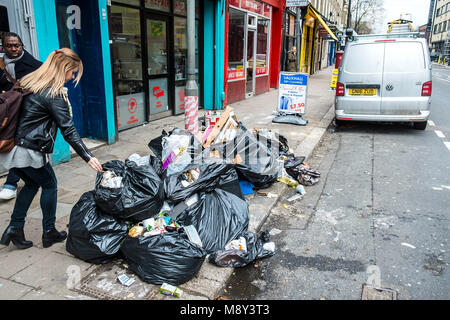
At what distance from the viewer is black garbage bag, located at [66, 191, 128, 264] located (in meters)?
3.00

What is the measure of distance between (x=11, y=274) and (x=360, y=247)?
3.11m

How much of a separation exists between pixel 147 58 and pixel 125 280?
20.0 feet

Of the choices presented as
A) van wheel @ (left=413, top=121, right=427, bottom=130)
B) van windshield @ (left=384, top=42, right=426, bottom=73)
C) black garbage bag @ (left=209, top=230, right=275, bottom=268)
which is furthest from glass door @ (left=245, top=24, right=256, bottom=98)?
black garbage bag @ (left=209, top=230, right=275, bottom=268)

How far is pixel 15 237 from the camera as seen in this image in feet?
10.5

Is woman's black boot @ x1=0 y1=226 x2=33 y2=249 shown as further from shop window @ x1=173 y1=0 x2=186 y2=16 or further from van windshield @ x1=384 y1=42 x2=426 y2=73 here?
van windshield @ x1=384 y1=42 x2=426 y2=73

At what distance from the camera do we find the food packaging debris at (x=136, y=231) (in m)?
3.09

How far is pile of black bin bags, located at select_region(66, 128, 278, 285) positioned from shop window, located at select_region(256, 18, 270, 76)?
1108 cm

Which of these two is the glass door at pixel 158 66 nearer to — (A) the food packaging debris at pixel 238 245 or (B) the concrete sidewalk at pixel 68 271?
(B) the concrete sidewalk at pixel 68 271

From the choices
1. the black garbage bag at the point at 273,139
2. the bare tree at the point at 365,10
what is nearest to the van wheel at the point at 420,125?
the black garbage bag at the point at 273,139

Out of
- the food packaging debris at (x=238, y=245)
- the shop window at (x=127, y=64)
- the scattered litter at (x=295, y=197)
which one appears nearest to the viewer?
the food packaging debris at (x=238, y=245)

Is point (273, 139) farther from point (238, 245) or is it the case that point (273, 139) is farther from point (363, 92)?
point (363, 92)

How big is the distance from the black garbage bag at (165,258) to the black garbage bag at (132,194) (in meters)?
0.28
